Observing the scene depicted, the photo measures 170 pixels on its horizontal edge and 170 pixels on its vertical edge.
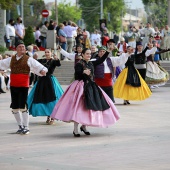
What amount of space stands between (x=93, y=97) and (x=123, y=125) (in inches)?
93.3

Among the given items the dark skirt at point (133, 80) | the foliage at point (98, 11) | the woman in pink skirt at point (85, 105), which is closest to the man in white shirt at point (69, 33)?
the dark skirt at point (133, 80)

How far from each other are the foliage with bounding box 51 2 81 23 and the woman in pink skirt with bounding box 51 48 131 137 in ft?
371

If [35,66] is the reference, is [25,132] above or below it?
below

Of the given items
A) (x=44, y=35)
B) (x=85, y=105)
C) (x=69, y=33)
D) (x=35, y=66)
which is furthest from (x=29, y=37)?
(x=85, y=105)

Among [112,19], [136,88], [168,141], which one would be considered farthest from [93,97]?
[112,19]

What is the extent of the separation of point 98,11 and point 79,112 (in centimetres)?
9947

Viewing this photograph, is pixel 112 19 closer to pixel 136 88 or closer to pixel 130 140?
pixel 136 88

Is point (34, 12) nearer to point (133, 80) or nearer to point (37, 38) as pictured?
point (37, 38)

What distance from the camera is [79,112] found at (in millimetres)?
14422

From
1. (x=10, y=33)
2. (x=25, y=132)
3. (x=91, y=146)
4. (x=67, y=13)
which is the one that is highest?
A: (x=10, y=33)

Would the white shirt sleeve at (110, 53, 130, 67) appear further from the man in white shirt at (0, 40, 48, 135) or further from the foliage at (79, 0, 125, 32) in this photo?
the foliage at (79, 0, 125, 32)

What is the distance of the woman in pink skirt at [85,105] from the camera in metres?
14.4

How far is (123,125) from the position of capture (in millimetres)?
16797

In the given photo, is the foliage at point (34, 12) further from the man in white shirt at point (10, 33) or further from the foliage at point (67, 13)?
the man in white shirt at point (10, 33)
